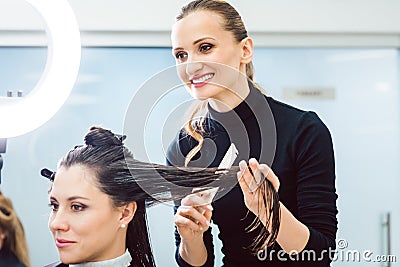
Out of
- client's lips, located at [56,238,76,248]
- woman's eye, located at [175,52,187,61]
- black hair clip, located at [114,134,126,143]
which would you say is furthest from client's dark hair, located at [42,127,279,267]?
woman's eye, located at [175,52,187,61]

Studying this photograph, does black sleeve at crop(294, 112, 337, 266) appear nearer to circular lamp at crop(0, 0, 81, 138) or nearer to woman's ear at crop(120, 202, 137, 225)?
woman's ear at crop(120, 202, 137, 225)

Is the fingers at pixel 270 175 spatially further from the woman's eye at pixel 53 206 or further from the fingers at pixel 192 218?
the woman's eye at pixel 53 206

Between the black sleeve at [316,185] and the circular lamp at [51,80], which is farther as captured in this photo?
the black sleeve at [316,185]

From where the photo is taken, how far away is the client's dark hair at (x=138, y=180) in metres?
1.18

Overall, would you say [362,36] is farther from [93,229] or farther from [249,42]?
[93,229]

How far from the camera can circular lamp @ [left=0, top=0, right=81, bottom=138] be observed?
838 millimetres

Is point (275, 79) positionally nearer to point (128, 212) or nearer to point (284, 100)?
point (284, 100)

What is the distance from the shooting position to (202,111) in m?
1.24

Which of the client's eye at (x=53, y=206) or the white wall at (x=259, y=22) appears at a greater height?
the white wall at (x=259, y=22)


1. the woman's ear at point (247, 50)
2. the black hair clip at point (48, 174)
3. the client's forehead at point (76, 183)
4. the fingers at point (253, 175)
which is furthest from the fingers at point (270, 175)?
the black hair clip at point (48, 174)

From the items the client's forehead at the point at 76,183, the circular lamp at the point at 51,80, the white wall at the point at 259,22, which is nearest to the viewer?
the circular lamp at the point at 51,80

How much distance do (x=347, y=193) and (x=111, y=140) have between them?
1.95ft

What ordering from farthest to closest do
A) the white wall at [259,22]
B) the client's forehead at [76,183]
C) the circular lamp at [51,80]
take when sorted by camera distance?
the white wall at [259,22], the client's forehead at [76,183], the circular lamp at [51,80]

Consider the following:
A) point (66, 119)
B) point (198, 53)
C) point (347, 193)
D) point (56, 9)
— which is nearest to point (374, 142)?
point (347, 193)
